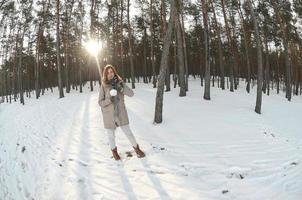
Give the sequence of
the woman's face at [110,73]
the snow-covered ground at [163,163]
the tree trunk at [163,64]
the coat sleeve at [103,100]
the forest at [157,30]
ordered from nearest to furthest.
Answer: the snow-covered ground at [163,163] → the coat sleeve at [103,100] → the woman's face at [110,73] → the tree trunk at [163,64] → the forest at [157,30]

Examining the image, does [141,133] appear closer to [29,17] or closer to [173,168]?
[173,168]

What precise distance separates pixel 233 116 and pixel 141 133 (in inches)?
195

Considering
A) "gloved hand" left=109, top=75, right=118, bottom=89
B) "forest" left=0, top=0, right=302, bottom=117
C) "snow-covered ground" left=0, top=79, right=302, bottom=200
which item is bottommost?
"snow-covered ground" left=0, top=79, right=302, bottom=200

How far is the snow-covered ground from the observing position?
20.1ft

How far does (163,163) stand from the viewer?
7.58 meters

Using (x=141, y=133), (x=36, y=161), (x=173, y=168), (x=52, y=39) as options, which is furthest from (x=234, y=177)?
(x=52, y=39)

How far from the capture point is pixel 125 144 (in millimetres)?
9250

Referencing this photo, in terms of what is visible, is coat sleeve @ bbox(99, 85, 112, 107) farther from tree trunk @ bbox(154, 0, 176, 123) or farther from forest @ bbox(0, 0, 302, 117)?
forest @ bbox(0, 0, 302, 117)

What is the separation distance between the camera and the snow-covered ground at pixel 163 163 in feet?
20.1

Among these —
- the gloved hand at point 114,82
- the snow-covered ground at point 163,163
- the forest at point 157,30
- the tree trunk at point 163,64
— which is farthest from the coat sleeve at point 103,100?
the forest at point 157,30

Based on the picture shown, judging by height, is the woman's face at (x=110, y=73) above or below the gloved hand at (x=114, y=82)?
above

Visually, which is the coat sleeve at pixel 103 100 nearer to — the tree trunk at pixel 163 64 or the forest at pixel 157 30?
the tree trunk at pixel 163 64

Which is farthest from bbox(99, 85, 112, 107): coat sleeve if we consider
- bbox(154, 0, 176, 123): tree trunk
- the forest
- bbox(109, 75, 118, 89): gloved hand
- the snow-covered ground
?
the forest

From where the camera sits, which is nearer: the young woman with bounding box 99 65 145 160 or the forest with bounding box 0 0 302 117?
the young woman with bounding box 99 65 145 160
